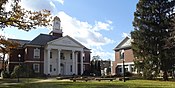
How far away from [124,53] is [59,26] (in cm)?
1755

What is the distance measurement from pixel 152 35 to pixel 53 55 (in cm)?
2848

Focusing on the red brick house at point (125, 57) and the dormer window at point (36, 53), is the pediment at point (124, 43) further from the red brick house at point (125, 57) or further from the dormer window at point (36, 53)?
the dormer window at point (36, 53)

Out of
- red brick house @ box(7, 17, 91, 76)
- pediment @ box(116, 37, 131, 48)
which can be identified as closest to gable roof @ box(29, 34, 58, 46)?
red brick house @ box(7, 17, 91, 76)

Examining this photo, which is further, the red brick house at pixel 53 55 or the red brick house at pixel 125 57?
the red brick house at pixel 125 57

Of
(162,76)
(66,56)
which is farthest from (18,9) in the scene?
(66,56)

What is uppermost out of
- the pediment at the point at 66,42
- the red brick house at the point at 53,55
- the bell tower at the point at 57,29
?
the bell tower at the point at 57,29

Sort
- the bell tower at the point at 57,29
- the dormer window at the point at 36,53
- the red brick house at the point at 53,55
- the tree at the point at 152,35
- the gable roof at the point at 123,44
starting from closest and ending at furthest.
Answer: the tree at the point at 152,35 < the red brick house at the point at 53,55 < the dormer window at the point at 36,53 < the gable roof at the point at 123,44 < the bell tower at the point at 57,29

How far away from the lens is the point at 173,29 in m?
35.9

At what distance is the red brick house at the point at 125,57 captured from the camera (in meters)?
61.2

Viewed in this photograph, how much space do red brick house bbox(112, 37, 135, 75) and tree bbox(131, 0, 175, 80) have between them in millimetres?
19099

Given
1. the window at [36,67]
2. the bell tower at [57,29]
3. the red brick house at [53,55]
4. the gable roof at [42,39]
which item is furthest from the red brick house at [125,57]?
the window at [36,67]

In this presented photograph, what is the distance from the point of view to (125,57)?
6334cm

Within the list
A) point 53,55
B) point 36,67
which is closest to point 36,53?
point 36,67

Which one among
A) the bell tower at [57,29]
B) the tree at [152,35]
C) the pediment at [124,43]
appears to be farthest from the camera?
the bell tower at [57,29]
